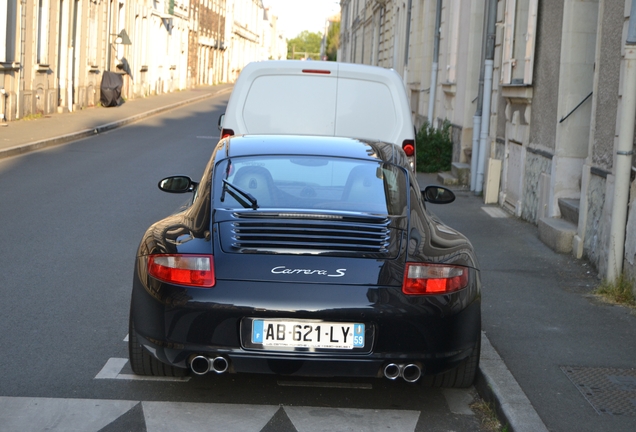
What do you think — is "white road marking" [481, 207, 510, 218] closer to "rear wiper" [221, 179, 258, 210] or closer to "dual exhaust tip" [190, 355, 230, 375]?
"rear wiper" [221, 179, 258, 210]

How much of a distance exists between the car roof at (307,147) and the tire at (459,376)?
51.6 inches

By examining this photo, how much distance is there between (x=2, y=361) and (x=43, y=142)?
15054mm

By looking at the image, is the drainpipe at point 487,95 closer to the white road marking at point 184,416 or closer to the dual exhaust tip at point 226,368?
the white road marking at point 184,416

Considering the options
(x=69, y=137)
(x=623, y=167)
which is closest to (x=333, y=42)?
(x=69, y=137)

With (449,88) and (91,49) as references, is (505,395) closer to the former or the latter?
(449,88)

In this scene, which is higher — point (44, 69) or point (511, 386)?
point (44, 69)

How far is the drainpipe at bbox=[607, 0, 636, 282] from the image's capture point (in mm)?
7586

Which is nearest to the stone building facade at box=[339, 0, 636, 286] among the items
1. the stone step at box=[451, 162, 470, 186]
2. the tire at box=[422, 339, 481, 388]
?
the stone step at box=[451, 162, 470, 186]

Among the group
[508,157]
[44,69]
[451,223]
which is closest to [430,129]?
[508,157]

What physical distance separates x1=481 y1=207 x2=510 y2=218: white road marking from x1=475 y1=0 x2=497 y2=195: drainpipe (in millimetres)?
1636

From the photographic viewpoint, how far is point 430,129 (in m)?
18.9

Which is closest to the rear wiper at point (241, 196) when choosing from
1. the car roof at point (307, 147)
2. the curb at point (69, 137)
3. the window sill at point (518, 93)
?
the car roof at point (307, 147)

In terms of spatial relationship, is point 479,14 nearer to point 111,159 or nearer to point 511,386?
point 111,159

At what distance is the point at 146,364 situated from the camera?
201 inches
